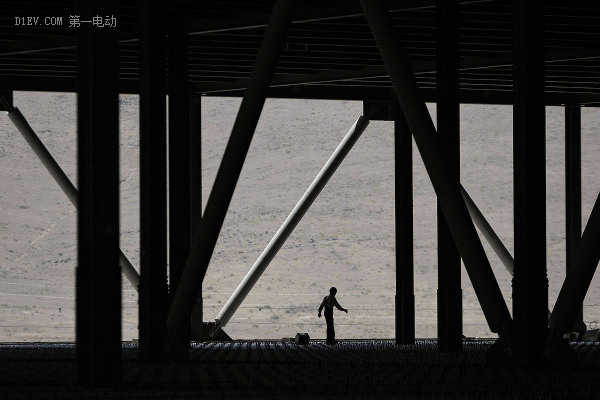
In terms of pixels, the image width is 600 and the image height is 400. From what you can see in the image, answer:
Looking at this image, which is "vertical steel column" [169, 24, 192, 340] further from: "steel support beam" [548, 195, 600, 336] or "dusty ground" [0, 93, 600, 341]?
"dusty ground" [0, 93, 600, 341]

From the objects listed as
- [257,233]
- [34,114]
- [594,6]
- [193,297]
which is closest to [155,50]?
[193,297]

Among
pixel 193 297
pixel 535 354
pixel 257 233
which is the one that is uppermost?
pixel 257 233

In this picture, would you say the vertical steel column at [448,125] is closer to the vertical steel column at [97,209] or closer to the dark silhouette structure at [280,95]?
the dark silhouette structure at [280,95]

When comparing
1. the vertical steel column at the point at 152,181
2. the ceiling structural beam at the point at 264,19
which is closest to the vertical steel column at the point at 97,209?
the vertical steel column at the point at 152,181

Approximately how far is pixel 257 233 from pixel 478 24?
73.9m

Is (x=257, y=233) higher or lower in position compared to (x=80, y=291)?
higher

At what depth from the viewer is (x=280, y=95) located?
3003 centimetres

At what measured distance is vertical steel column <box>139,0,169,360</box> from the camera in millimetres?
16547

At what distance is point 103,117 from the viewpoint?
9969 millimetres

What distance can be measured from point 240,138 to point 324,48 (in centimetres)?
974

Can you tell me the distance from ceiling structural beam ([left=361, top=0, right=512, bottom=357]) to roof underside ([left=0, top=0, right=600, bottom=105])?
4.67m

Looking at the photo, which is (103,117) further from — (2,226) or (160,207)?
(2,226)

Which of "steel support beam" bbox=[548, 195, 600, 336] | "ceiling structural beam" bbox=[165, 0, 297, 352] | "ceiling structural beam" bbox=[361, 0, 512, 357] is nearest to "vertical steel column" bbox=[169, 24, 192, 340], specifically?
"ceiling structural beam" bbox=[165, 0, 297, 352]

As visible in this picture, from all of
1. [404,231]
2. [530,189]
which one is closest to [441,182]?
[530,189]
